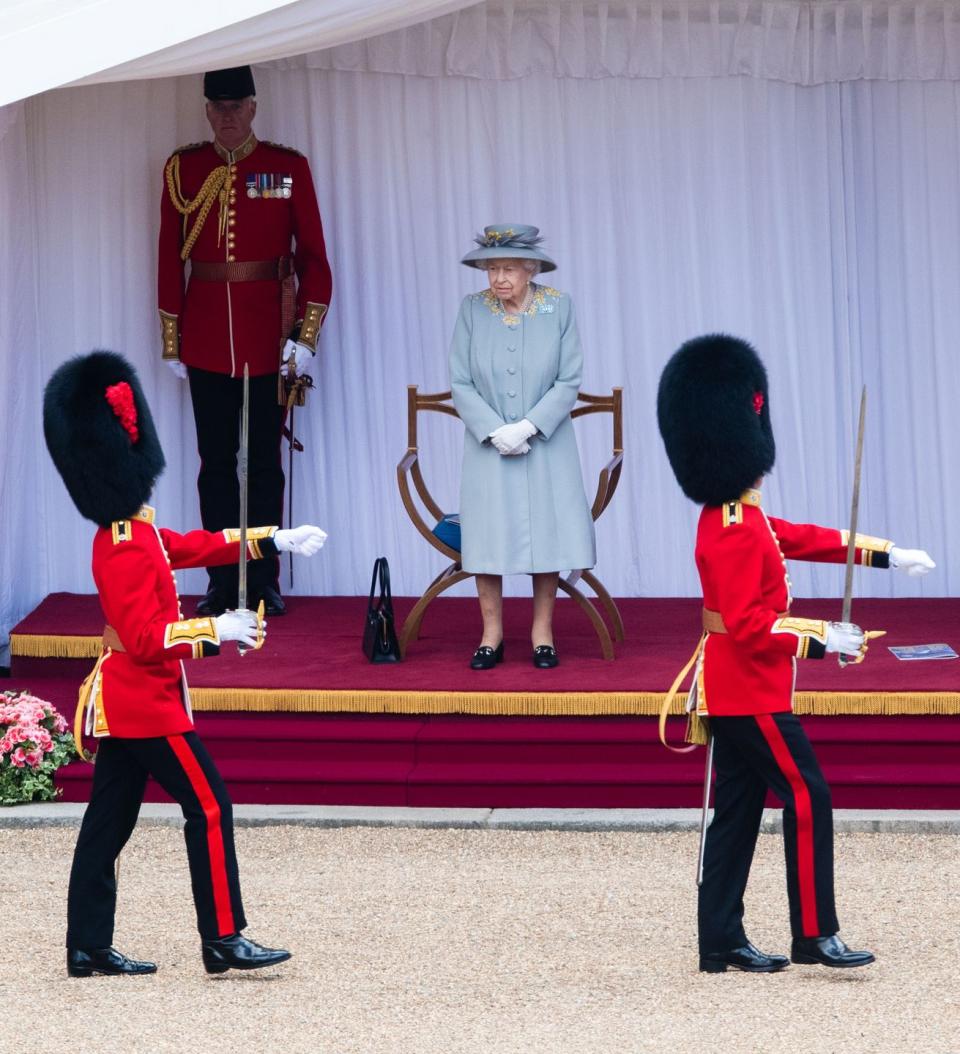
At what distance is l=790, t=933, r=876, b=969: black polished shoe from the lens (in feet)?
13.8

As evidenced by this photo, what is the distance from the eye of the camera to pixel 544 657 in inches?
241

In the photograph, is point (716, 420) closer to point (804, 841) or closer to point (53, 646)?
point (804, 841)

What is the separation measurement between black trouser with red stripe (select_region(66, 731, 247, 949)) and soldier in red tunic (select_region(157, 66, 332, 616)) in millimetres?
2676

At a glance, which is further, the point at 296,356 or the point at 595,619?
the point at 296,356

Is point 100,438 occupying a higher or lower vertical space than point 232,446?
higher

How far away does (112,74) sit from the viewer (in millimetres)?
6035

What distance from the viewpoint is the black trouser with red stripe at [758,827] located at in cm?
420

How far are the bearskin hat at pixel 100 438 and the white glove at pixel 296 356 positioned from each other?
257 cm

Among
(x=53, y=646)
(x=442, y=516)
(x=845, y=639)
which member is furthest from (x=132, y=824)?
(x=53, y=646)

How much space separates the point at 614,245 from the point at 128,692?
146 inches

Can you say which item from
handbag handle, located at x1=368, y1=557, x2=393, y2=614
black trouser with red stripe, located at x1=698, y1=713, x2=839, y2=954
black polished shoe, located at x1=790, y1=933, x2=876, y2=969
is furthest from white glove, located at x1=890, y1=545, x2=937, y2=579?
handbag handle, located at x1=368, y1=557, x2=393, y2=614

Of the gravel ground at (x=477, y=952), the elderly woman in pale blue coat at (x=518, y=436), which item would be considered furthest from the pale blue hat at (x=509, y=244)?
the gravel ground at (x=477, y=952)

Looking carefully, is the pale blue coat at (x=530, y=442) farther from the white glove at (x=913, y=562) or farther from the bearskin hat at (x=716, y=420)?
the white glove at (x=913, y=562)

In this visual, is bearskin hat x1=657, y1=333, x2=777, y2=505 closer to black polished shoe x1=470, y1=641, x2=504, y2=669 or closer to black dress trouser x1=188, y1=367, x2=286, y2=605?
black polished shoe x1=470, y1=641, x2=504, y2=669
